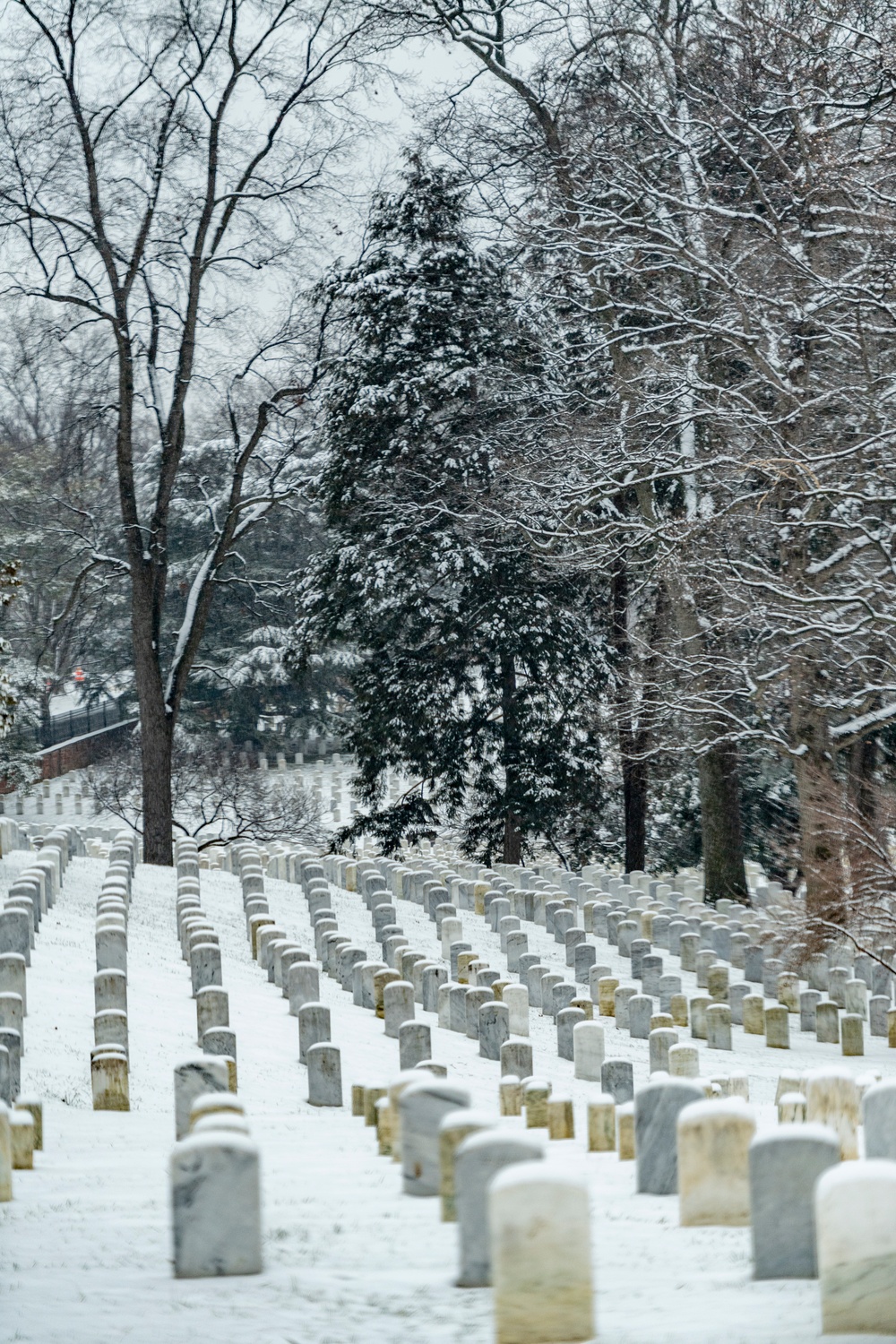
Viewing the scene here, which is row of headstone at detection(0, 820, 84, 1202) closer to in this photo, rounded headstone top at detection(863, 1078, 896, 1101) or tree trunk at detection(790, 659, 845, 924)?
rounded headstone top at detection(863, 1078, 896, 1101)

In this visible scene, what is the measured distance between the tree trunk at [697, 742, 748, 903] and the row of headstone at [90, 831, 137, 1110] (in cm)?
1089

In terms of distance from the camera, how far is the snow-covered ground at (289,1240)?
11.0 feet

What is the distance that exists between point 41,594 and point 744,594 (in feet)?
105

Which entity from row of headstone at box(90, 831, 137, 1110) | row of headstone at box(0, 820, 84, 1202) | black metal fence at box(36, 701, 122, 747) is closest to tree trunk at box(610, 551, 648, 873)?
row of headstone at box(0, 820, 84, 1202)

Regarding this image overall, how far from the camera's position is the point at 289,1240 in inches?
163

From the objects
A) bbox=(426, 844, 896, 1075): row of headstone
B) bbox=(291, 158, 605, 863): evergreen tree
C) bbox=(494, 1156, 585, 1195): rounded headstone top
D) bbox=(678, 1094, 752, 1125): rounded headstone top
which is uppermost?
bbox=(291, 158, 605, 863): evergreen tree

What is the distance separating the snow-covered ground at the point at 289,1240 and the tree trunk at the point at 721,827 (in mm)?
12763

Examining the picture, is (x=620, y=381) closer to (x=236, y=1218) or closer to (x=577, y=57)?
(x=577, y=57)

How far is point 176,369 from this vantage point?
22953 millimetres

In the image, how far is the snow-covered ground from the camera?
334cm

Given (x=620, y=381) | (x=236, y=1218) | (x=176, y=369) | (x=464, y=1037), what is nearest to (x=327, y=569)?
(x=176, y=369)

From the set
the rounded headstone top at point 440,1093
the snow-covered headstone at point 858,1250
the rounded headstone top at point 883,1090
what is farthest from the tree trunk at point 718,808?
the snow-covered headstone at point 858,1250

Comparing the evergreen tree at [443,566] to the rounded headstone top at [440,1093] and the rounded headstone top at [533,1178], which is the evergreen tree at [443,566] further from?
the rounded headstone top at [533,1178]

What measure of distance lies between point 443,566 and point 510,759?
3342 mm
